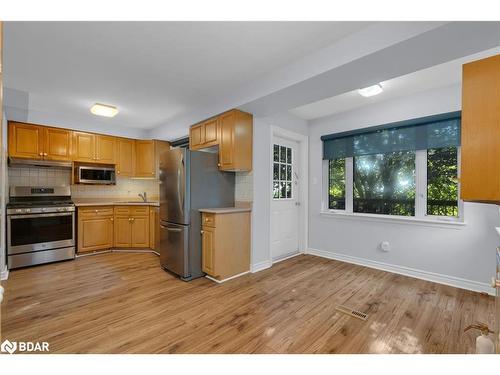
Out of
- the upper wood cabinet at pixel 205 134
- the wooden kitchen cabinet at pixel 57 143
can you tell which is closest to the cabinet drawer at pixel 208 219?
the upper wood cabinet at pixel 205 134

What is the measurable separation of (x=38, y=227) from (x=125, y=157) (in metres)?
1.77

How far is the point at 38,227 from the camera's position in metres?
3.43

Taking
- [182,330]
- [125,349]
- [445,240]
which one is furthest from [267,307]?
[445,240]

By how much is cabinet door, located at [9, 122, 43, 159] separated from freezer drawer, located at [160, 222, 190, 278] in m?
2.31

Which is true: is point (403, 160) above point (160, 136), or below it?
below

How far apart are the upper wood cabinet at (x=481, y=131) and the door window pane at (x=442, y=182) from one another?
201cm

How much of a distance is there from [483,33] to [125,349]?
3.19 metres

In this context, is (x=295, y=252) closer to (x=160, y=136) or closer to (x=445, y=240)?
(x=445, y=240)

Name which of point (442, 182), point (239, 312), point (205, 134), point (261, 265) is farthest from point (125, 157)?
point (442, 182)

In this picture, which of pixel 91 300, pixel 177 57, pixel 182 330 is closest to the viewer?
pixel 182 330

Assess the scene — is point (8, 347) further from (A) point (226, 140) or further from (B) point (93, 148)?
(B) point (93, 148)

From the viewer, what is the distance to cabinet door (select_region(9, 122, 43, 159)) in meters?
3.44

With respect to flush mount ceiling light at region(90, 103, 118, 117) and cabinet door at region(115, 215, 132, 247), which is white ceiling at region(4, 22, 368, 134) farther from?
cabinet door at region(115, 215, 132, 247)

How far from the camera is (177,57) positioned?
225 cm
